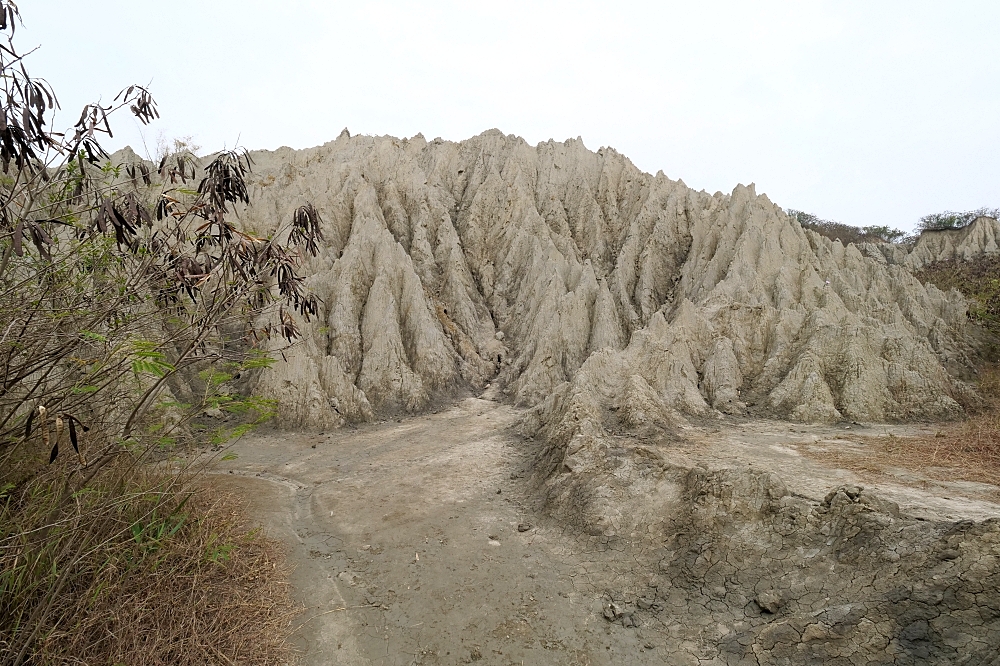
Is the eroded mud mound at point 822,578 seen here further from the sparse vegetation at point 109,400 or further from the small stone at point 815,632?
the sparse vegetation at point 109,400

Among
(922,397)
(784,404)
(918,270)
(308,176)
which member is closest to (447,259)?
(308,176)

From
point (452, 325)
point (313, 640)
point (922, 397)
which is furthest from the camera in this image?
point (452, 325)

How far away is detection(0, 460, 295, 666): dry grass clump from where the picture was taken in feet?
11.0

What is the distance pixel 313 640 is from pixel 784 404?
12.3 meters

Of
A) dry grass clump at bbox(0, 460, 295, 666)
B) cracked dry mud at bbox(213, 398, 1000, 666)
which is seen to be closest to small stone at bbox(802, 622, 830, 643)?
cracked dry mud at bbox(213, 398, 1000, 666)

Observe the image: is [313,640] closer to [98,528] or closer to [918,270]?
[98,528]

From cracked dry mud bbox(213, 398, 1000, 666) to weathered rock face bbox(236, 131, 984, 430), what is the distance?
102 inches

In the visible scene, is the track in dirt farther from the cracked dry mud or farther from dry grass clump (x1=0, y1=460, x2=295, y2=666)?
dry grass clump (x1=0, y1=460, x2=295, y2=666)

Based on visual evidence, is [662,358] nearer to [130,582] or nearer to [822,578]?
[822,578]

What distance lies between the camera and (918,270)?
29828 millimetres

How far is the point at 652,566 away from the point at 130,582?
5.97 metres

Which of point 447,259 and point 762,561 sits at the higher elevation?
point 447,259

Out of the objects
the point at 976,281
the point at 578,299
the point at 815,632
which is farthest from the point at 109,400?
the point at 976,281

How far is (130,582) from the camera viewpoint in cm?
423
